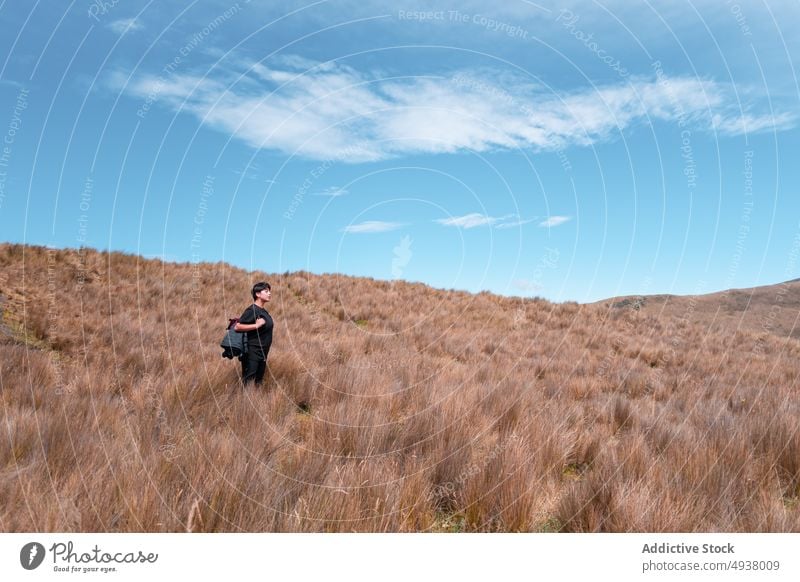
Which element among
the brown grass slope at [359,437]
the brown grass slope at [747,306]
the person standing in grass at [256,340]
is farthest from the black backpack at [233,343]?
the brown grass slope at [747,306]

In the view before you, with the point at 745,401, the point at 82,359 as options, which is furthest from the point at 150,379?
the point at 745,401

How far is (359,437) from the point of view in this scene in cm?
484

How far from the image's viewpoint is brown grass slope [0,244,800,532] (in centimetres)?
321

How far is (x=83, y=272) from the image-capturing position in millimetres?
16625

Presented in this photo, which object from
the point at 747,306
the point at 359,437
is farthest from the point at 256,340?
the point at 747,306

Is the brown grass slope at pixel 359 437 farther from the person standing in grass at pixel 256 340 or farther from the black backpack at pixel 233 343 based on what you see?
the black backpack at pixel 233 343

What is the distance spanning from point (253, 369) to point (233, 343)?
0.55 meters

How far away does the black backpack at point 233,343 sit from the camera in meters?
7.01

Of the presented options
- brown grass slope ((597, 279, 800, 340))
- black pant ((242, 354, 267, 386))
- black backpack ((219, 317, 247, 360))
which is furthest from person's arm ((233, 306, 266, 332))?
brown grass slope ((597, 279, 800, 340))

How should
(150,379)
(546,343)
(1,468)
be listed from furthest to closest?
(546,343) → (150,379) → (1,468)

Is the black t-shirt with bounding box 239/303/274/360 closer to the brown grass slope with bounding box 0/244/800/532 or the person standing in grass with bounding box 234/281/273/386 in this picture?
the person standing in grass with bounding box 234/281/273/386

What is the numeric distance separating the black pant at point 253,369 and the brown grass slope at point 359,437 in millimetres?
229
